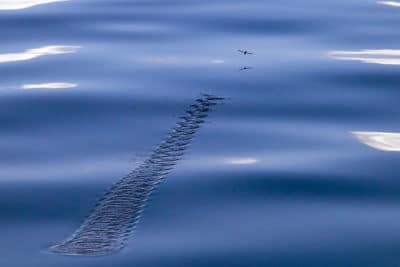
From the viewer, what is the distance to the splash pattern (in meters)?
3.16

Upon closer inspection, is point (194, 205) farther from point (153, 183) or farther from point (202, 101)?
point (202, 101)

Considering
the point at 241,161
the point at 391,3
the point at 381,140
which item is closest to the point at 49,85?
the point at 241,161

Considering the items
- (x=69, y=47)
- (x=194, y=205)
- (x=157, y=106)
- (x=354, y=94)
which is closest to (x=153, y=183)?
(x=194, y=205)

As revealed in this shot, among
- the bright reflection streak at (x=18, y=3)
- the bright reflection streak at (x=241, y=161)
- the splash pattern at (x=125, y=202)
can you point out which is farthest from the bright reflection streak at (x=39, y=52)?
the bright reflection streak at (x=241, y=161)

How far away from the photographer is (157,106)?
4.52 metres

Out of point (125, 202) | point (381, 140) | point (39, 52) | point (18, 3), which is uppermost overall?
point (18, 3)

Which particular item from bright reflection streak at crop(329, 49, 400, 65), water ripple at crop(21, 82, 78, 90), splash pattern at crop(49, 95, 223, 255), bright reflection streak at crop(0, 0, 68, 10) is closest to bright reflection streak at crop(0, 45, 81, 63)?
water ripple at crop(21, 82, 78, 90)

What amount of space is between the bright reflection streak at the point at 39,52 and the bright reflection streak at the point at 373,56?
126cm

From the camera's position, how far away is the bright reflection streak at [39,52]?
203 inches

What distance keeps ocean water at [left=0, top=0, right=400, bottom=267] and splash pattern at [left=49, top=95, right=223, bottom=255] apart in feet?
0.13

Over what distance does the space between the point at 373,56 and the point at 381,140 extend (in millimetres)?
1166

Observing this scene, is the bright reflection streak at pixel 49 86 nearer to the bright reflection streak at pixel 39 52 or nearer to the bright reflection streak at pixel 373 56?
the bright reflection streak at pixel 39 52

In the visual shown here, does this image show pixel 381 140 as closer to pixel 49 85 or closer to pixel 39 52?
pixel 49 85

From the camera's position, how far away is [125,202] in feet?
11.5
